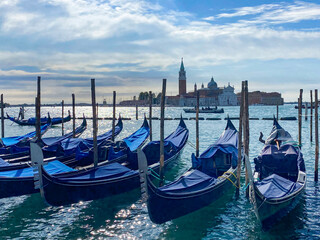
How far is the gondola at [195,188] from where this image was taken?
695 cm

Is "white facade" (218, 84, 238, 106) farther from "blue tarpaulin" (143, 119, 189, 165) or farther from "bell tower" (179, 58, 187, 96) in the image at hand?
"blue tarpaulin" (143, 119, 189, 165)

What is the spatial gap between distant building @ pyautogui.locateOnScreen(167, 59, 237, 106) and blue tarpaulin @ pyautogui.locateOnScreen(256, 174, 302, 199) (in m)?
120

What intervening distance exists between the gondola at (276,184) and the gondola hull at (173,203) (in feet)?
3.68

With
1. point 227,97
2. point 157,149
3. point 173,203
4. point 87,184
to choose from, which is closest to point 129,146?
point 157,149

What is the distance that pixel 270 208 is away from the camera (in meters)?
6.90

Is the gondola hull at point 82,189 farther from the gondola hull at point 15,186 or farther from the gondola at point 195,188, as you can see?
the gondola at point 195,188

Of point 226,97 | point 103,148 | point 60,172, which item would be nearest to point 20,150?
point 103,148

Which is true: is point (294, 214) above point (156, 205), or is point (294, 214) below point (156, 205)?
below

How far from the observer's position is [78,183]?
328 inches

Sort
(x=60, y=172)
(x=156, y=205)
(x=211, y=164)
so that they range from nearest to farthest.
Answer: (x=156, y=205) < (x=60, y=172) < (x=211, y=164)

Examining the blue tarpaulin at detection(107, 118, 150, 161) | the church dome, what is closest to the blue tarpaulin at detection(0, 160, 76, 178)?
the blue tarpaulin at detection(107, 118, 150, 161)

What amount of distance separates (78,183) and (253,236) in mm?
4445

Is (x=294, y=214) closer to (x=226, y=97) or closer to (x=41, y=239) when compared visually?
(x=41, y=239)

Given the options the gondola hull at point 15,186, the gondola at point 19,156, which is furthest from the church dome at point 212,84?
the gondola hull at point 15,186
